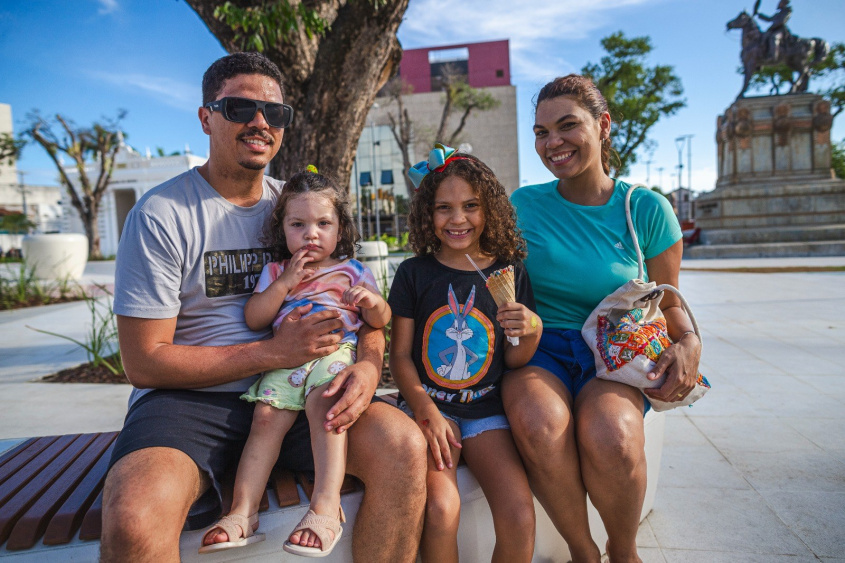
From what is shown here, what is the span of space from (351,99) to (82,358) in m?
4.46

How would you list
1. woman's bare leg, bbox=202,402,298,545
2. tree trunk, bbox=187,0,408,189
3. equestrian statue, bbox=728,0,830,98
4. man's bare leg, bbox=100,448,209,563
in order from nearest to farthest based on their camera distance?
man's bare leg, bbox=100,448,209,563 < woman's bare leg, bbox=202,402,298,545 < tree trunk, bbox=187,0,408,189 < equestrian statue, bbox=728,0,830,98

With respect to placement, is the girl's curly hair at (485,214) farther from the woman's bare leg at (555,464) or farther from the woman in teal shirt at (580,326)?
the woman's bare leg at (555,464)

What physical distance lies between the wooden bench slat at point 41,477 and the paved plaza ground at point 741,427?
0.50m

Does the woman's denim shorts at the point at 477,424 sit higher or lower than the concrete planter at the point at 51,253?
lower

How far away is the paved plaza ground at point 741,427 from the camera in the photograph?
7.90ft

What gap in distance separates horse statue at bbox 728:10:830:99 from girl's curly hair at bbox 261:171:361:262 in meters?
20.5

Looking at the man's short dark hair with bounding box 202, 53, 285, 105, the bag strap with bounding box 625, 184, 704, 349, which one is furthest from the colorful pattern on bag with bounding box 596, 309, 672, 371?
the man's short dark hair with bounding box 202, 53, 285, 105

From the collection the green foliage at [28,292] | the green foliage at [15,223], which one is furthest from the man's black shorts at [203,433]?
the green foliage at [15,223]

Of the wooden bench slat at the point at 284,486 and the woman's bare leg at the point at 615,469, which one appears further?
the woman's bare leg at the point at 615,469

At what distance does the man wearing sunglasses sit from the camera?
64.8 inches

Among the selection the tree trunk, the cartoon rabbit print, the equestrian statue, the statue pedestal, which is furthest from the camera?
the equestrian statue

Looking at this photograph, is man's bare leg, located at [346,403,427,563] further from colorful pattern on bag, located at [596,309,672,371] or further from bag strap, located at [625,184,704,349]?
bag strap, located at [625,184,704,349]

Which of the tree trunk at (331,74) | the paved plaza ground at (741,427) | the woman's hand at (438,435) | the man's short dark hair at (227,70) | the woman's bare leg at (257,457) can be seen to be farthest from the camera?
the tree trunk at (331,74)

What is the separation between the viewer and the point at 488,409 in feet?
6.99
